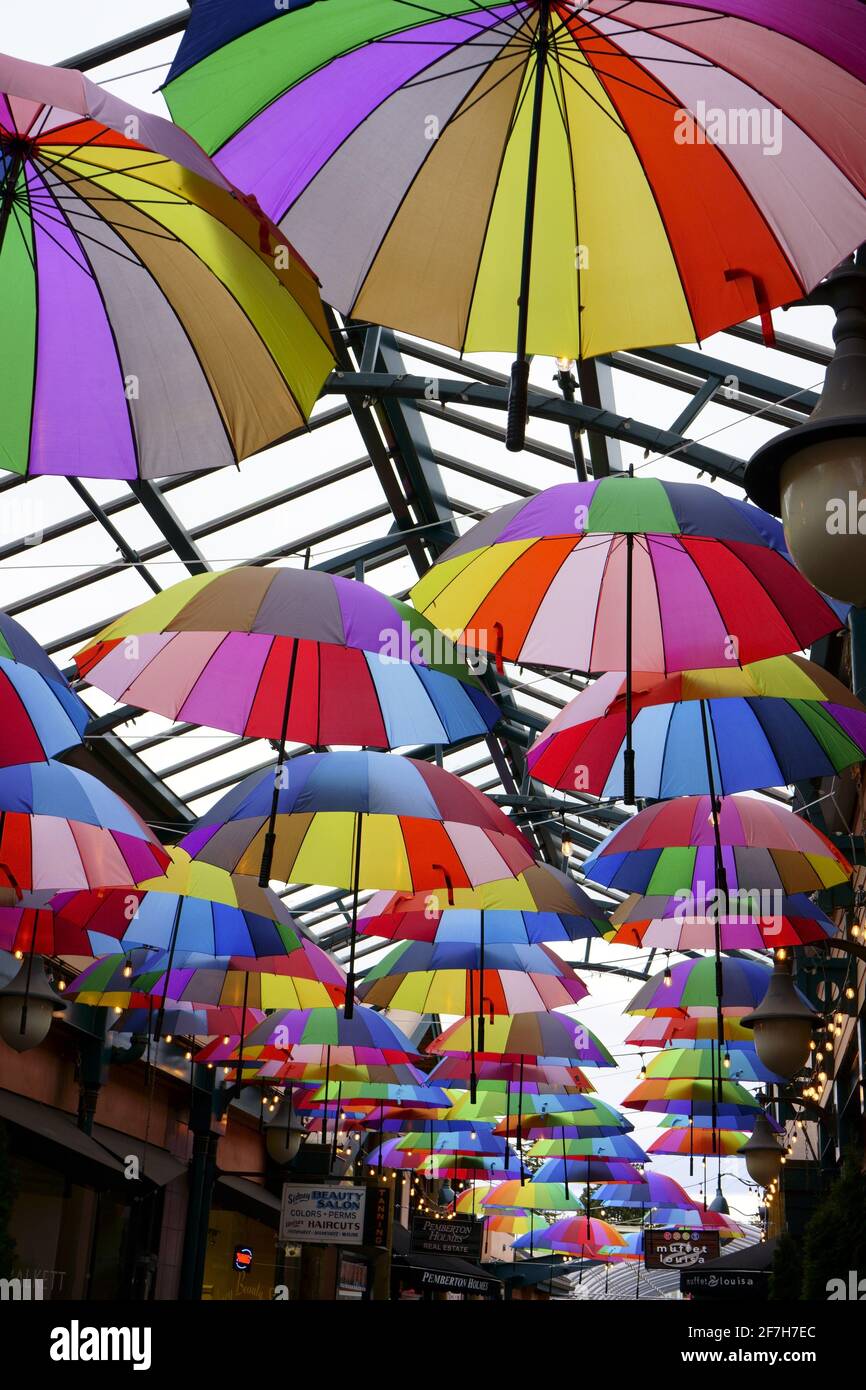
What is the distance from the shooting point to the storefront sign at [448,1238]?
1830cm

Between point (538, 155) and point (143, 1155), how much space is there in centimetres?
1424

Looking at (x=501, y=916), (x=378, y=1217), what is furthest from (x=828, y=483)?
(x=378, y=1217)

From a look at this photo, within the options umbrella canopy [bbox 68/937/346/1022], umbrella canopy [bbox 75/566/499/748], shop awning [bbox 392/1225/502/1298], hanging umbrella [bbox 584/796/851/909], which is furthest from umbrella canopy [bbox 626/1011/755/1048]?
shop awning [bbox 392/1225/502/1298]

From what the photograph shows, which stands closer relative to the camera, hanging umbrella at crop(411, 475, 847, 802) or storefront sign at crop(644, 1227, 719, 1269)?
hanging umbrella at crop(411, 475, 847, 802)

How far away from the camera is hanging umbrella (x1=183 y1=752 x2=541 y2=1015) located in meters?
6.99

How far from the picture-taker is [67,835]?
7.62 metres

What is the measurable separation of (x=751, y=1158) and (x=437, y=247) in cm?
1050

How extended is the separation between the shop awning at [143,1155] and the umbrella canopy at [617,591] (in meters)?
10.5

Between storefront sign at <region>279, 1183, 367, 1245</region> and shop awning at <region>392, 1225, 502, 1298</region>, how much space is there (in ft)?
8.02

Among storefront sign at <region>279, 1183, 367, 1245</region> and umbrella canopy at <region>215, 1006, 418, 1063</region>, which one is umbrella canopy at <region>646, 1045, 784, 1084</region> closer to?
umbrella canopy at <region>215, 1006, 418, 1063</region>

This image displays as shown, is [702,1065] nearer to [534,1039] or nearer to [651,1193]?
[534,1039]

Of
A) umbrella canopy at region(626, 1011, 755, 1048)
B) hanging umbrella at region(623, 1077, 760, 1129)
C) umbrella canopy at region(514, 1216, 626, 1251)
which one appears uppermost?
umbrella canopy at region(626, 1011, 755, 1048)
